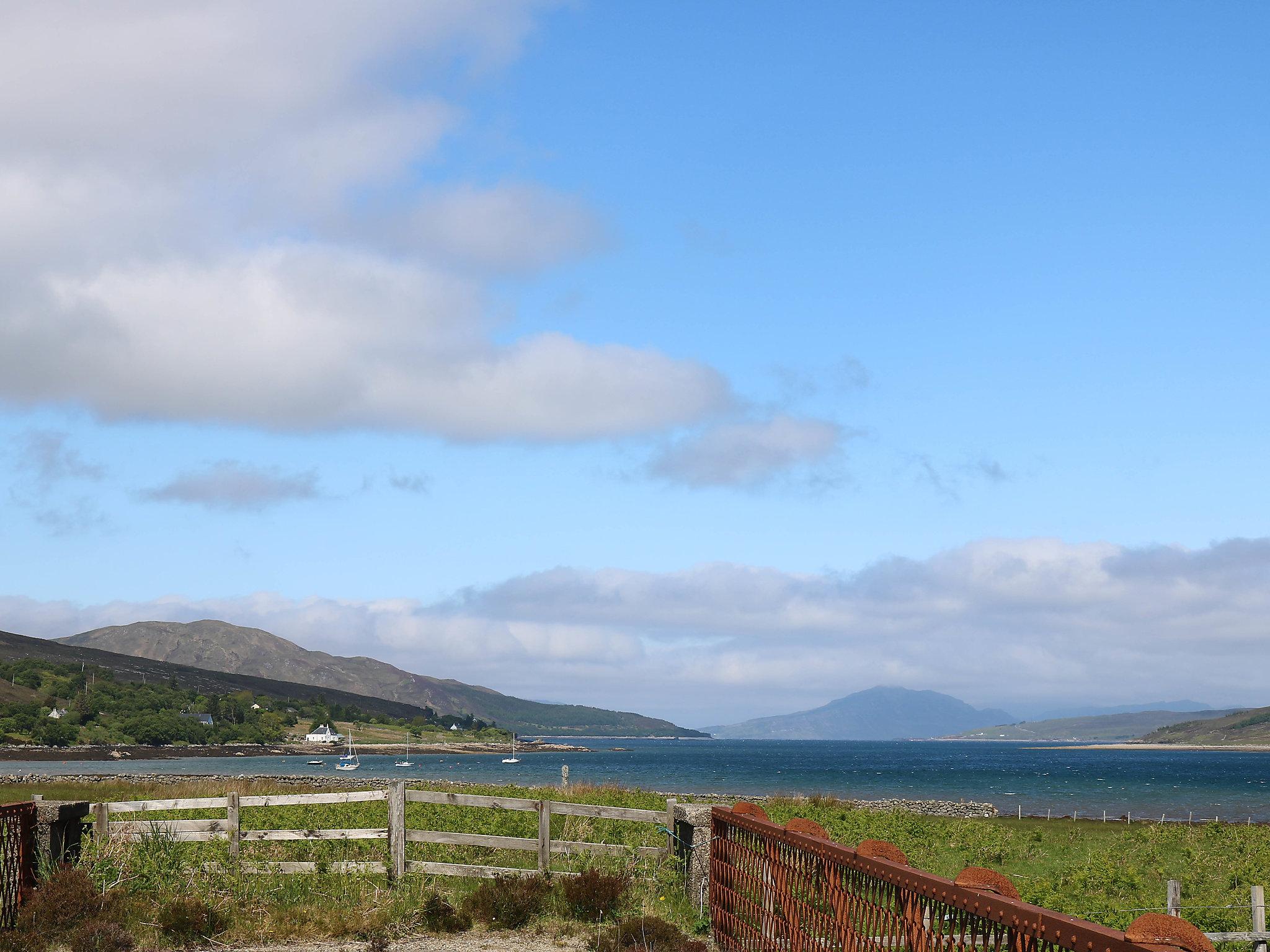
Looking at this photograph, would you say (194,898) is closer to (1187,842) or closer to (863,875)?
(863,875)

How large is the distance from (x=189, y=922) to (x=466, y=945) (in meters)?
3.44

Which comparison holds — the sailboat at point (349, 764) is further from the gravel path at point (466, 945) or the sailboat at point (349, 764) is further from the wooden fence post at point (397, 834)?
the gravel path at point (466, 945)

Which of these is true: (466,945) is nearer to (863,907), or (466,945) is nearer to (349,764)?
(863,907)

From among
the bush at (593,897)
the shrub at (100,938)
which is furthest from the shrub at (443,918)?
the shrub at (100,938)

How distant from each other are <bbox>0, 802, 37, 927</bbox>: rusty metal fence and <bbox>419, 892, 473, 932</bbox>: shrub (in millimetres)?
4881

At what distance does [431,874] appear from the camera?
667 inches

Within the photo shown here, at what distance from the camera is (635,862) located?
17047 mm

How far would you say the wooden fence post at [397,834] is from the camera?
53.4 ft

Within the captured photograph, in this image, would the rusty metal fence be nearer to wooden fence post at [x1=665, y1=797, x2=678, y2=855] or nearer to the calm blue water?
wooden fence post at [x1=665, y1=797, x2=678, y2=855]

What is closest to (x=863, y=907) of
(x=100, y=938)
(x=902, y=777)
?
(x=100, y=938)

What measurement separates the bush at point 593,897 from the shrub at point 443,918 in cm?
142

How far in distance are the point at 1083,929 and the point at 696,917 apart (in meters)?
9.95

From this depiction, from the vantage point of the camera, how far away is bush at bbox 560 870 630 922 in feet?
49.6

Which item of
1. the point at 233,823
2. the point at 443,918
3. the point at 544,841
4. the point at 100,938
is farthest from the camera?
the point at 544,841
